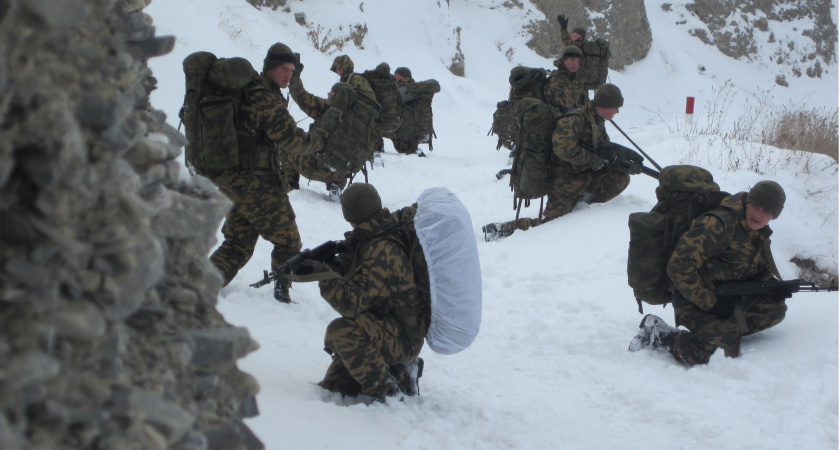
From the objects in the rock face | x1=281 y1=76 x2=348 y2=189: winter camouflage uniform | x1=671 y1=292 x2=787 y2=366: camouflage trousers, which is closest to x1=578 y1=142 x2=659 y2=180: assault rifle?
x1=671 y1=292 x2=787 y2=366: camouflage trousers

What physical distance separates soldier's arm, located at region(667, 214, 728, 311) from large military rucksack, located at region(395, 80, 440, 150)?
782 cm

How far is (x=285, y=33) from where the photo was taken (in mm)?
15055

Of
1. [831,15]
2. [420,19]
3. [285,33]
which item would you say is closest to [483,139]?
[285,33]

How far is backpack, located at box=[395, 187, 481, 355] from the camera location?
3328 mm

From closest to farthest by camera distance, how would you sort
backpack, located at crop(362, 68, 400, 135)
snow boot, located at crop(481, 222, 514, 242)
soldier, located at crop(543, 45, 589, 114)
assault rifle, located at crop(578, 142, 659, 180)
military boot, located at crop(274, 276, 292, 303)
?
military boot, located at crop(274, 276, 292, 303)
assault rifle, located at crop(578, 142, 659, 180)
snow boot, located at crop(481, 222, 514, 242)
soldier, located at crop(543, 45, 589, 114)
backpack, located at crop(362, 68, 400, 135)

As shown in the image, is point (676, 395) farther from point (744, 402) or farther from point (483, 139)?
point (483, 139)

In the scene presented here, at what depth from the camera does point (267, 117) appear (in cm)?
436

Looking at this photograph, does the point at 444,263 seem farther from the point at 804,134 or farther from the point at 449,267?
the point at 804,134

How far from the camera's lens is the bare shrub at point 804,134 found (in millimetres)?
8602

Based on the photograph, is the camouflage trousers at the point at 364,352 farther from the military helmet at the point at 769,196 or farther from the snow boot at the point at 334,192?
the snow boot at the point at 334,192

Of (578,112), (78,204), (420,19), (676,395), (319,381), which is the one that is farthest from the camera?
(420,19)

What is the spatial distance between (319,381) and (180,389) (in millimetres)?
1898

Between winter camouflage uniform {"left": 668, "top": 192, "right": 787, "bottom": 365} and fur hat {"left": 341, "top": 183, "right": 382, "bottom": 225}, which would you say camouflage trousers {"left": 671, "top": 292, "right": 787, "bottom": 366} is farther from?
fur hat {"left": 341, "top": 183, "right": 382, "bottom": 225}

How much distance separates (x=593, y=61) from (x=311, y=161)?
543 cm
